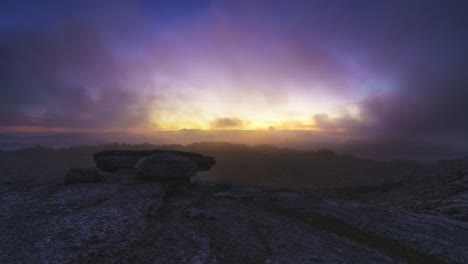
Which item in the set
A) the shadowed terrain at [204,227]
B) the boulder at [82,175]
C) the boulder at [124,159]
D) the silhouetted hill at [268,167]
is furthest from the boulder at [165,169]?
the silhouetted hill at [268,167]

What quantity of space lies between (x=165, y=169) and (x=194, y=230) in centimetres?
1411

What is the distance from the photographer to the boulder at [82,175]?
25.3 metres

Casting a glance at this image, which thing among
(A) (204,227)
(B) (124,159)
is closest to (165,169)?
(B) (124,159)

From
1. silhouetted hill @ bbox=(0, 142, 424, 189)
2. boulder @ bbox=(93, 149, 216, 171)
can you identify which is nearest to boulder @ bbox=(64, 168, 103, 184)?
boulder @ bbox=(93, 149, 216, 171)

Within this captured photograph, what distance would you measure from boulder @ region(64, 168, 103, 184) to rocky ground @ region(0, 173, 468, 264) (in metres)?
0.82

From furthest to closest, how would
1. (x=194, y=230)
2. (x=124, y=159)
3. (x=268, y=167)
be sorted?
(x=268, y=167) → (x=124, y=159) → (x=194, y=230)

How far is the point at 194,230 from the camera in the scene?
16578 mm

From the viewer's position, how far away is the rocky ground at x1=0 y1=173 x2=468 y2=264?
42.7ft

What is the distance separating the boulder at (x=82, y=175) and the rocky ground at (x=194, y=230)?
2.68ft

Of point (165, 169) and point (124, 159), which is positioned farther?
point (124, 159)

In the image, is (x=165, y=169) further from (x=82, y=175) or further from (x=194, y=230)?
(x=194, y=230)

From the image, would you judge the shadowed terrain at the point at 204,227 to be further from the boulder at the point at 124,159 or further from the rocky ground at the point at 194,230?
the boulder at the point at 124,159

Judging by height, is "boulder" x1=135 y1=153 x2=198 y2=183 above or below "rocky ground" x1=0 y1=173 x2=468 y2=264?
above

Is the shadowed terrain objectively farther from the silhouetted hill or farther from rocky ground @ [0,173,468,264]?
the silhouetted hill
